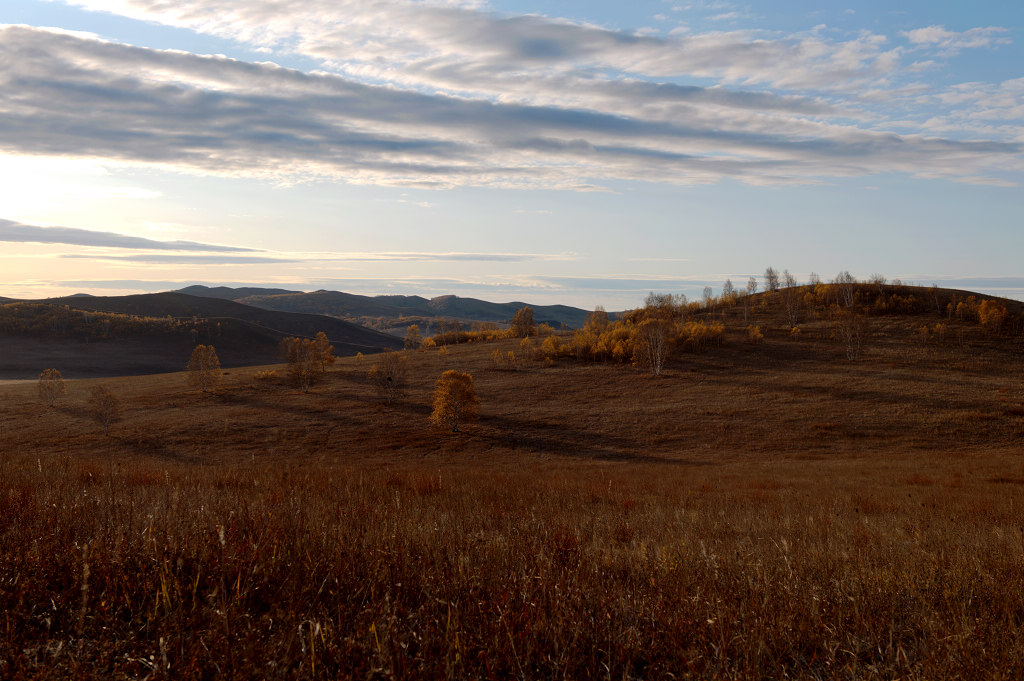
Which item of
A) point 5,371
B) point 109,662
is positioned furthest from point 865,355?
point 5,371

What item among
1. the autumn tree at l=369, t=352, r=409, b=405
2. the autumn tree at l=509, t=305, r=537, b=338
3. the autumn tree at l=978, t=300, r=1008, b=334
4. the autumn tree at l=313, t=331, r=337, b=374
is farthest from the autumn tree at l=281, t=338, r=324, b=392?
the autumn tree at l=978, t=300, r=1008, b=334

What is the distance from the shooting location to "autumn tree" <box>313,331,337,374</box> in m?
86.8

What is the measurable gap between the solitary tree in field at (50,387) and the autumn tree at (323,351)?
31.6m

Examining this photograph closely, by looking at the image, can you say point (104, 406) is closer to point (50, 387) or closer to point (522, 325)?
point (50, 387)

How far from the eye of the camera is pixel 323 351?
91750 mm

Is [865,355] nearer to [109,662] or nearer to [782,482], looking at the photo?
[782,482]

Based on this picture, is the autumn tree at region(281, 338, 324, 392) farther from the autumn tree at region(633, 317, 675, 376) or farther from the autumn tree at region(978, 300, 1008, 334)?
the autumn tree at region(978, 300, 1008, 334)

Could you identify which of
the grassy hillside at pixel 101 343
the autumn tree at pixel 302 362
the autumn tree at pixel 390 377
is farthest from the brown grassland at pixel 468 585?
the grassy hillside at pixel 101 343

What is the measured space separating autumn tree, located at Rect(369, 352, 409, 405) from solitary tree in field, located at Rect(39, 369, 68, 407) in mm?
39023

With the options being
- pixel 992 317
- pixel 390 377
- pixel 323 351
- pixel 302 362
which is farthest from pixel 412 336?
pixel 992 317

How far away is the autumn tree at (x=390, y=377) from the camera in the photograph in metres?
69.9

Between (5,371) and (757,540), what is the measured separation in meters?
174

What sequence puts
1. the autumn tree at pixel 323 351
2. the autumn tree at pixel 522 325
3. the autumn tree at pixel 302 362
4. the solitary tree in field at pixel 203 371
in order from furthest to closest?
the autumn tree at pixel 522 325
the autumn tree at pixel 323 351
the autumn tree at pixel 302 362
the solitary tree in field at pixel 203 371

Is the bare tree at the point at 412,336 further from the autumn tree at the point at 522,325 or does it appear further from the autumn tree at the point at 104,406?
the autumn tree at the point at 104,406
